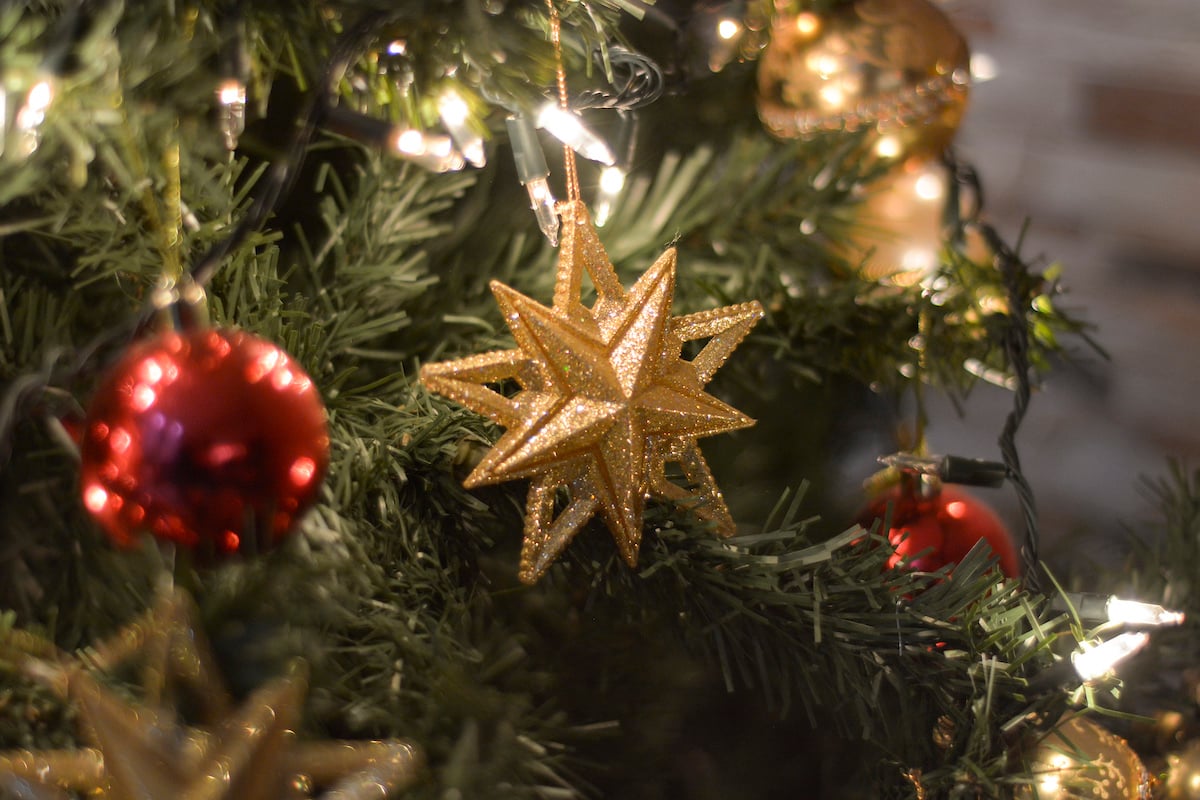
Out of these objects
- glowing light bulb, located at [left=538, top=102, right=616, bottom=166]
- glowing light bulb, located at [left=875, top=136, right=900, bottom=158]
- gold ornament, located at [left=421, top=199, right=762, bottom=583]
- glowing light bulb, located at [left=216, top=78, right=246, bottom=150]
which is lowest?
gold ornament, located at [left=421, top=199, right=762, bottom=583]

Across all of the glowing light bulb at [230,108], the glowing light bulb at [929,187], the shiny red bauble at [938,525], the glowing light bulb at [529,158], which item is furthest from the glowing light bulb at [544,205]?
the glowing light bulb at [929,187]

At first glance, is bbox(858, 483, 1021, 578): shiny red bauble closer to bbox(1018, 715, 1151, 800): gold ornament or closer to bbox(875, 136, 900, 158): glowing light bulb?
bbox(1018, 715, 1151, 800): gold ornament

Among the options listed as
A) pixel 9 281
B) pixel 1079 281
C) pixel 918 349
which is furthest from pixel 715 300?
pixel 1079 281

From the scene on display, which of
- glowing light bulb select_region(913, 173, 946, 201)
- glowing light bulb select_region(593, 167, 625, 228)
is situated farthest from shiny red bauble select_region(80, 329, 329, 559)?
glowing light bulb select_region(913, 173, 946, 201)

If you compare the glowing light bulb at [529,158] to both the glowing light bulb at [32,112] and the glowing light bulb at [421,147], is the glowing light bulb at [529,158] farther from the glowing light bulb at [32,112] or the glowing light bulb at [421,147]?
the glowing light bulb at [32,112]

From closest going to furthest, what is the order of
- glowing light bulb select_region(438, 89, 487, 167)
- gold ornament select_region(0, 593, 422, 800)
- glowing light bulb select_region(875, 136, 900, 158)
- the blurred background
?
gold ornament select_region(0, 593, 422, 800)
glowing light bulb select_region(438, 89, 487, 167)
glowing light bulb select_region(875, 136, 900, 158)
the blurred background
